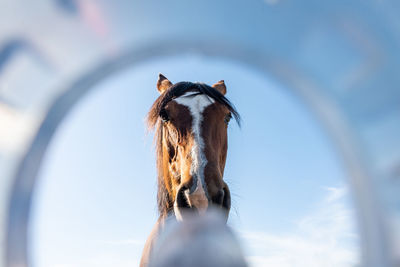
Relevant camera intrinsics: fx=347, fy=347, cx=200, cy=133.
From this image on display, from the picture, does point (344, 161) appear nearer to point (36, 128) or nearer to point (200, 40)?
point (200, 40)

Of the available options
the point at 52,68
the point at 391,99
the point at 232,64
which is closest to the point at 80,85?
the point at 52,68

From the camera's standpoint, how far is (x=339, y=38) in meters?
1.13

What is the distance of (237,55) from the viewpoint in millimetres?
1401

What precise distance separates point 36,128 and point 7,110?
12cm

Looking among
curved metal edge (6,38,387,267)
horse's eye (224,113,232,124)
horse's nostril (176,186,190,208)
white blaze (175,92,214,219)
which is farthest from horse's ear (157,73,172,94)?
curved metal edge (6,38,387,267)

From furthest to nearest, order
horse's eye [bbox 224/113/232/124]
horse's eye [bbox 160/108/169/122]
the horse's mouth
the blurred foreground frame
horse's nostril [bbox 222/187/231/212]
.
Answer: horse's eye [bbox 224/113/232/124] < horse's eye [bbox 160/108/169/122] < horse's nostril [bbox 222/187/231/212] < the horse's mouth < the blurred foreground frame

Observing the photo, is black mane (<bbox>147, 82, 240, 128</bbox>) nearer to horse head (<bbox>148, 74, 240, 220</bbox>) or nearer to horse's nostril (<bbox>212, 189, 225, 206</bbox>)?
horse head (<bbox>148, 74, 240, 220</bbox>)

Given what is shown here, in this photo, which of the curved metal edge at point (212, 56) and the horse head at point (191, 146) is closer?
the curved metal edge at point (212, 56)

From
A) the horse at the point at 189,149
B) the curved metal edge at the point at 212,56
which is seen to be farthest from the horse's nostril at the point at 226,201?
the curved metal edge at the point at 212,56

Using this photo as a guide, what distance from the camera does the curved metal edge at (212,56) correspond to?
111cm

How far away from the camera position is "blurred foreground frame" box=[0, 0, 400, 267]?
3.53ft

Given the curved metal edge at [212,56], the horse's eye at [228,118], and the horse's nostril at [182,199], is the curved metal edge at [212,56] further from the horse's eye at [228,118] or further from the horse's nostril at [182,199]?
the horse's eye at [228,118]

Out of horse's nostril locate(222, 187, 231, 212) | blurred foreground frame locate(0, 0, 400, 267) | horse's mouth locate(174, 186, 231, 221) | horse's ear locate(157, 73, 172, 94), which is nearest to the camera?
blurred foreground frame locate(0, 0, 400, 267)

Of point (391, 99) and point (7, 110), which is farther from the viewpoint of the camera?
point (7, 110)
